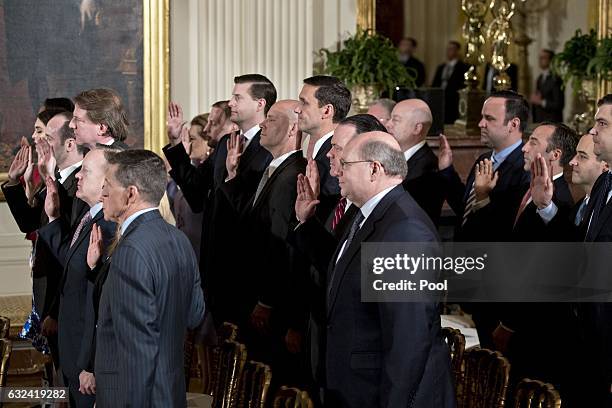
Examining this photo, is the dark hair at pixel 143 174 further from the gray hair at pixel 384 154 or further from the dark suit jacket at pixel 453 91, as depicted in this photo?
the dark suit jacket at pixel 453 91

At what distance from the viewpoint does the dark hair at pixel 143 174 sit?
438 centimetres

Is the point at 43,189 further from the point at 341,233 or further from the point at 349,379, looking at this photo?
the point at 349,379

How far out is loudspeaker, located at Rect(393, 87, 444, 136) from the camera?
9.02m

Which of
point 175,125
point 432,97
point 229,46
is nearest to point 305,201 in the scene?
point 175,125

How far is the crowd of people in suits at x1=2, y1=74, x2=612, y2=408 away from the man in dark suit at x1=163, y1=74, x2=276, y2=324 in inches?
0.4

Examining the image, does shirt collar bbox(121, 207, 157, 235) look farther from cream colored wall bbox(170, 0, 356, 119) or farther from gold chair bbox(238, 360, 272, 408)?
cream colored wall bbox(170, 0, 356, 119)

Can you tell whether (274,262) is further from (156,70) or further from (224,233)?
(156,70)

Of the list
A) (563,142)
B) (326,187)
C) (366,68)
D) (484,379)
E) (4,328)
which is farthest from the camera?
(366,68)

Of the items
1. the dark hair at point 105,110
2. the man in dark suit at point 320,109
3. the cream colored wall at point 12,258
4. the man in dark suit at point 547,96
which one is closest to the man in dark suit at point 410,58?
the man in dark suit at point 547,96

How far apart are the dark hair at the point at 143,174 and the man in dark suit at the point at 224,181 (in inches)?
74.1

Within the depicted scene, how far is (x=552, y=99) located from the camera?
13.5 m

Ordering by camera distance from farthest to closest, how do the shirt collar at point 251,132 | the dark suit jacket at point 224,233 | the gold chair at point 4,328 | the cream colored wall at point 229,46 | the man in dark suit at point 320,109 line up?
the cream colored wall at point 229,46 < the shirt collar at point 251,132 < the dark suit jacket at point 224,233 < the man in dark suit at point 320,109 < the gold chair at point 4,328

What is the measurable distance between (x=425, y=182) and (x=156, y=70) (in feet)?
12.5

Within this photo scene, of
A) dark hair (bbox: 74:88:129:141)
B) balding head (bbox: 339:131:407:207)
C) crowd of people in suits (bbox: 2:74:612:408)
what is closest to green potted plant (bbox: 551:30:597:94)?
crowd of people in suits (bbox: 2:74:612:408)
